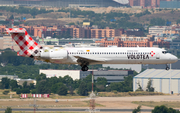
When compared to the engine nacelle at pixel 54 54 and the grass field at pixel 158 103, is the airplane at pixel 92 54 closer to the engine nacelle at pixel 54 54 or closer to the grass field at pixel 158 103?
the engine nacelle at pixel 54 54

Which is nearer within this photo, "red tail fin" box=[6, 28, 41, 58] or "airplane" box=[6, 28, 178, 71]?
"airplane" box=[6, 28, 178, 71]

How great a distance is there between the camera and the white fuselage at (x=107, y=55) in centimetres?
9962

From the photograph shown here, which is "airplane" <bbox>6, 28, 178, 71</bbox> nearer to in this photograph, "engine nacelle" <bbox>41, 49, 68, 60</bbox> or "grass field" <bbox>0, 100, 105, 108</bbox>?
"engine nacelle" <bbox>41, 49, 68, 60</bbox>

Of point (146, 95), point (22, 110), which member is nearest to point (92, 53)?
point (22, 110)

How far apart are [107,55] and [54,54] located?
34.0 feet

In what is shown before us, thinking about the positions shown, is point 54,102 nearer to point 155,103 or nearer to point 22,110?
point 22,110

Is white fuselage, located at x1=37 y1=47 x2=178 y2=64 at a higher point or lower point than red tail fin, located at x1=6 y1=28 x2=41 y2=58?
lower

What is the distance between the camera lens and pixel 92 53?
9994cm

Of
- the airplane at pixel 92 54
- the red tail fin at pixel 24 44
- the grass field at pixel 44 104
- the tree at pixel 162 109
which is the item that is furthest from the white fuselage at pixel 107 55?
the tree at pixel 162 109

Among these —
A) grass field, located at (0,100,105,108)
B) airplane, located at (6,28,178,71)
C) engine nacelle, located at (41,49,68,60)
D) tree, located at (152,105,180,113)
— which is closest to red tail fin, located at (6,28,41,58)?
airplane, located at (6,28,178,71)

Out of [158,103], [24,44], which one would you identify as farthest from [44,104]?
[24,44]

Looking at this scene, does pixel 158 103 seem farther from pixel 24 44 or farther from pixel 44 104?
pixel 24 44

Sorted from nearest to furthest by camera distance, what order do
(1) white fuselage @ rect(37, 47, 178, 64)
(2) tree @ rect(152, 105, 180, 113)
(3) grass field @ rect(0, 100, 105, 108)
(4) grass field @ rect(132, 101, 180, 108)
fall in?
1. (1) white fuselage @ rect(37, 47, 178, 64)
2. (2) tree @ rect(152, 105, 180, 113)
3. (3) grass field @ rect(0, 100, 105, 108)
4. (4) grass field @ rect(132, 101, 180, 108)

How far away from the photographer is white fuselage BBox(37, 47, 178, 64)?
9962 cm
